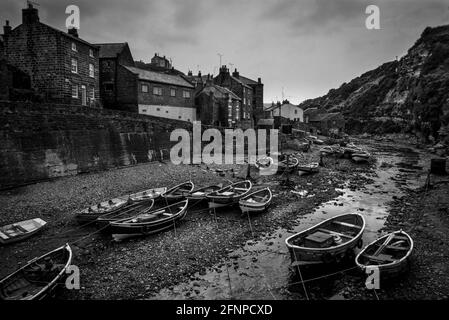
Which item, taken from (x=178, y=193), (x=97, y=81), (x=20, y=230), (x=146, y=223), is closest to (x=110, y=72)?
(x=97, y=81)

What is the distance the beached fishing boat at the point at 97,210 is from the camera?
15.9 meters

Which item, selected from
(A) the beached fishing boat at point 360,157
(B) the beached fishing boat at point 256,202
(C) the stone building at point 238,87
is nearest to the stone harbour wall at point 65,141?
(B) the beached fishing boat at point 256,202

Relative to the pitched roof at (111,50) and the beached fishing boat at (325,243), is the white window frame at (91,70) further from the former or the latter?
Result: the beached fishing boat at (325,243)

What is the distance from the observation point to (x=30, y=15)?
27.3m

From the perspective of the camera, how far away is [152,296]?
10562 millimetres

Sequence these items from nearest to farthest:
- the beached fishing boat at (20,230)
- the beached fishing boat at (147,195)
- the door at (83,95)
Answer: the beached fishing boat at (20,230), the beached fishing boat at (147,195), the door at (83,95)

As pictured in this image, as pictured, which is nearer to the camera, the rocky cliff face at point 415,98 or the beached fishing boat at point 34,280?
the beached fishing boat at point 34,280

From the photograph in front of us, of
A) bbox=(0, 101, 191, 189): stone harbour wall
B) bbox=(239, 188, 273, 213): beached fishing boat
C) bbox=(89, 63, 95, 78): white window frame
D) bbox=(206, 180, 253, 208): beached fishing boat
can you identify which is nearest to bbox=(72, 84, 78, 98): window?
bbox=(89, 63, 95, 78): white window frame

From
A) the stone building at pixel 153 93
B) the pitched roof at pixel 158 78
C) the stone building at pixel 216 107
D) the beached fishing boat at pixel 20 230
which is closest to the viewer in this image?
the beached fishing boat at pixel 20 230

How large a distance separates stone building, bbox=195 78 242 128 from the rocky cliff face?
37037mm

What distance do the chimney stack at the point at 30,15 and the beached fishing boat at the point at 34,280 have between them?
26.2 metres

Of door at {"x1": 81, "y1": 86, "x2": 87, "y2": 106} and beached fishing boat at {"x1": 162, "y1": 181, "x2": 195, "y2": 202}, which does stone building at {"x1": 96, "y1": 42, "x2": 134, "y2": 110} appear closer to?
door at {"x1": 81, "y1": 86, "x2": 87, "y2": 106}

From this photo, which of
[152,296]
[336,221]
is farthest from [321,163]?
[152,296]
